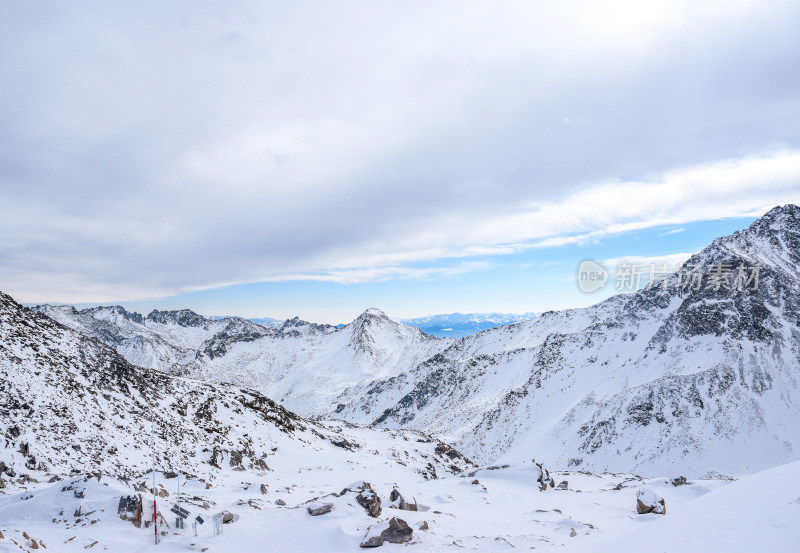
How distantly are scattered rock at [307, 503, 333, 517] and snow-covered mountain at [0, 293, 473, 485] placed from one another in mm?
A: 14991

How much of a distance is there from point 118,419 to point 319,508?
76.2 ft

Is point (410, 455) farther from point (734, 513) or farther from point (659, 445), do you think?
point (659, 445)

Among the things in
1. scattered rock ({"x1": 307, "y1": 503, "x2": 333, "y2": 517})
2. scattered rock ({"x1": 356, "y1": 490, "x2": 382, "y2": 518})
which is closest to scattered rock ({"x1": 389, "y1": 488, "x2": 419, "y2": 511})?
scattered rock ({"x1": 356, "y1": 490, "x2": 382, "y2": 518})

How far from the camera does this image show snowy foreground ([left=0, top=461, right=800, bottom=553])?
40.9ft

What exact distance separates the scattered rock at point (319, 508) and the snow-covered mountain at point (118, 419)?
15.0 m

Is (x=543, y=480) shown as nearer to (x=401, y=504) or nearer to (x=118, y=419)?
(x=401, y=504)

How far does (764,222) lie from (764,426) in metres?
72.7

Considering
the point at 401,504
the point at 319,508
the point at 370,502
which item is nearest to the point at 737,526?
the point at 370,502

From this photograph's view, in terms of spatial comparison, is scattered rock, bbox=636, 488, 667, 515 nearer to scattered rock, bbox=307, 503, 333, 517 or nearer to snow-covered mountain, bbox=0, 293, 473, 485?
scattered rock, bbox=307, 503, 333, 517

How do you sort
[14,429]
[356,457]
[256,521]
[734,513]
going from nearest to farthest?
[734,513] → [256,521] → [14,429] → [356,457]

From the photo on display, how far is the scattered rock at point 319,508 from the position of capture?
59.9 ft

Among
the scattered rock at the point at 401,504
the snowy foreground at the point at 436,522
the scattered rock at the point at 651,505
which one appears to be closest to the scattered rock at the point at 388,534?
the snowy foreground at the point at 436,522

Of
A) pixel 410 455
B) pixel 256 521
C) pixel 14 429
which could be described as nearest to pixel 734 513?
pixel 256 521

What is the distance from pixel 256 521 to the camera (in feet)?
59.9
